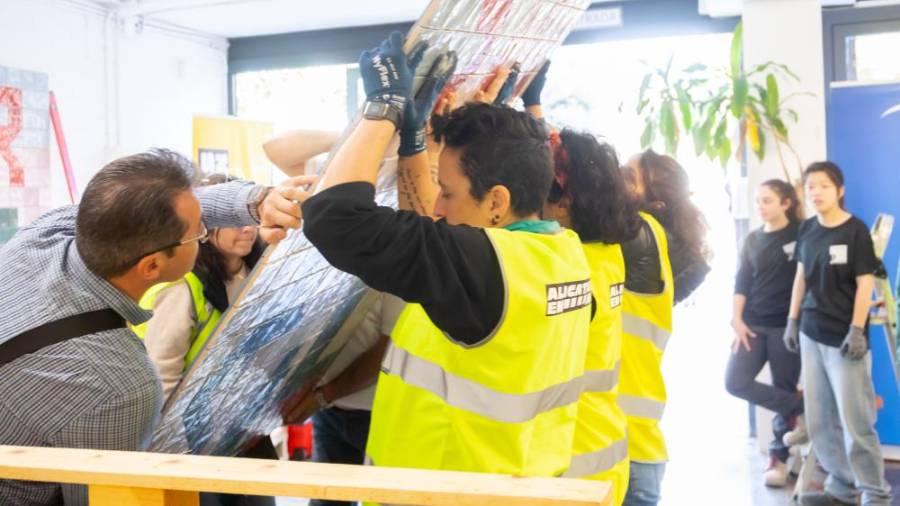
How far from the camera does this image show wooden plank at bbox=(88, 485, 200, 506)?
106cm

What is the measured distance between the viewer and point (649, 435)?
223cm

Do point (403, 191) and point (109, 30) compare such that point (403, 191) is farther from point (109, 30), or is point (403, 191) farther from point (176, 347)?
point (109, 30)

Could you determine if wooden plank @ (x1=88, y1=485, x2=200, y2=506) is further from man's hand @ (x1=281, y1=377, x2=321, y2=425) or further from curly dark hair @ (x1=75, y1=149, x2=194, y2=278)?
man's hand @ (x1=281, y1=377, x2=321, y2=425)

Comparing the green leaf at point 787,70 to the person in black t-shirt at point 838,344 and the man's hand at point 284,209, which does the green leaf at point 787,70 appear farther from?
the man's hand at point 284,209

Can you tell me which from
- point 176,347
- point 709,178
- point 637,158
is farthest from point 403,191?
point 709,178

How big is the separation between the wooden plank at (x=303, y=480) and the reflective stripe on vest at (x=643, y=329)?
1.34 meters

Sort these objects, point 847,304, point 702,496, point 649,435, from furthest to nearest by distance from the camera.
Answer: point 702,496 < point 847,304 < point 649,435

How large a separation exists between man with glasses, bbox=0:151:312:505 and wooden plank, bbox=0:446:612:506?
21cm

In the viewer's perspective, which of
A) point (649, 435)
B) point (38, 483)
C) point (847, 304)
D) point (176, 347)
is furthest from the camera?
point (847, 304)

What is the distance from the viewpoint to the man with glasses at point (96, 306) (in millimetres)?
1323

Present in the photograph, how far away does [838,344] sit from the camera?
4125 mm

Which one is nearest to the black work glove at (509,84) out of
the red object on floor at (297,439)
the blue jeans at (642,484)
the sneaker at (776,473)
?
the blue jeans at (642,484)

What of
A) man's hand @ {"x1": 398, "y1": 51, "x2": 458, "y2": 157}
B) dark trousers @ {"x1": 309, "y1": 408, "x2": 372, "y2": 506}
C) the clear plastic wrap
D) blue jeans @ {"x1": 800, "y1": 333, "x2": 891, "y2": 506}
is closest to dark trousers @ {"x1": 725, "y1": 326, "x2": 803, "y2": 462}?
blue jeans @ {"x1": 800, "y1": 333, "x2": 891, "y2": 506}

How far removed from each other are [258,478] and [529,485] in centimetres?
29
